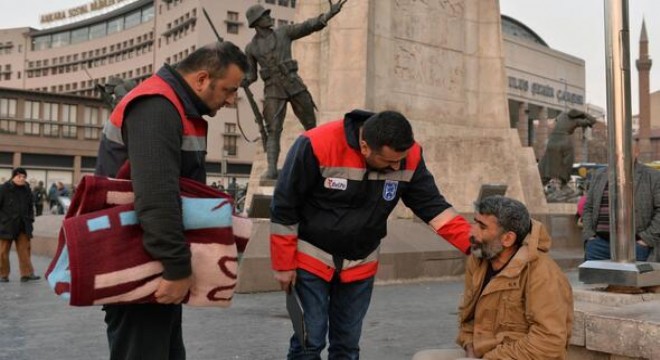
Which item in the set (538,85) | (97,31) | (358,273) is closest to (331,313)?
(358,273)

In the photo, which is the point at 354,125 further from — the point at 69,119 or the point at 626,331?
the point at 69,119

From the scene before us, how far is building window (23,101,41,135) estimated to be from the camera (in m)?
52.7

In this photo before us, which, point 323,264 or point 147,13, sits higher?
point 147,13

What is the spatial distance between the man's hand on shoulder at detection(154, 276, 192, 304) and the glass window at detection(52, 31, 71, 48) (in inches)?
3695

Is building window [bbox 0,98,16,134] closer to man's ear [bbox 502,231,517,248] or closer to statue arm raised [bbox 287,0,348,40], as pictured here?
statue arm raised [bbox 287,0,348,40]

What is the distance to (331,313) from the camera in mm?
3580

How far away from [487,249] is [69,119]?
5584 cm

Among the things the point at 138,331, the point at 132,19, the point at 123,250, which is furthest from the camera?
the point at 132,19

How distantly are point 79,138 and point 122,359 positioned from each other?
183 feet

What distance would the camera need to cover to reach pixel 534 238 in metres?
3.16

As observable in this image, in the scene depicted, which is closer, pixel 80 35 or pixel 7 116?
pixel 7 116

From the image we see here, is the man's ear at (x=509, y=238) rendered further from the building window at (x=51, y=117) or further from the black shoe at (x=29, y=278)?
the building window at (x=51, y=117)

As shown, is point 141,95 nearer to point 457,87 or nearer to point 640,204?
point 640,204

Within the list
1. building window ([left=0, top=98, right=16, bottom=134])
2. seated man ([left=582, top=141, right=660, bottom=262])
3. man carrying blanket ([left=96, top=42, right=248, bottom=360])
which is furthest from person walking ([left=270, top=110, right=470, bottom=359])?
building window ([left=0, top=98, right=16, bottom=134])
